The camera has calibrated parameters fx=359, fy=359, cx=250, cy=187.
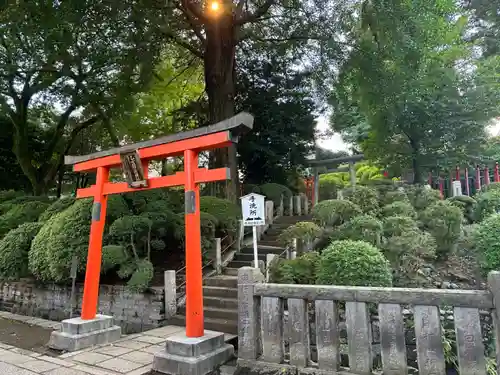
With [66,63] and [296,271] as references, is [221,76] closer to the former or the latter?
[66,63]

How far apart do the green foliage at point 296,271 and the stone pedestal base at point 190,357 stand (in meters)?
1.58

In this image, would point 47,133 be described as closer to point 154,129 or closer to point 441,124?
point 154,129

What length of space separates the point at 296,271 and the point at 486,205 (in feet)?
18.1

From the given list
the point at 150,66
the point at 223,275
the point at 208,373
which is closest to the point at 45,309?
the point at 223,275

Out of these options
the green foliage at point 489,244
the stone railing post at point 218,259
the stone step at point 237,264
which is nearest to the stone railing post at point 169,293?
the stone railing post at point 218,259

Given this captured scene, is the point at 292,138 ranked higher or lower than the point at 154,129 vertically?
lower

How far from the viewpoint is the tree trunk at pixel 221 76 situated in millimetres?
10680

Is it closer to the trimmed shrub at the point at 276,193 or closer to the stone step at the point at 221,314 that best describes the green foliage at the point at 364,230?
the stone step at the point at 221,314

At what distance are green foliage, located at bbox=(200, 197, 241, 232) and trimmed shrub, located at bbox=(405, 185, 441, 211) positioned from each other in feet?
14.9

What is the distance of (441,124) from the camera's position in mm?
10680

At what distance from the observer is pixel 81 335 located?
5.91 metres

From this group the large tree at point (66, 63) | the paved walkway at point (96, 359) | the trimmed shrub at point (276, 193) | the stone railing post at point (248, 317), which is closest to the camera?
the stone railing post at point (248, 317)

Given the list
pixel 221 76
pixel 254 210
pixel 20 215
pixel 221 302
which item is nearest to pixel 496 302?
pixel 254 210

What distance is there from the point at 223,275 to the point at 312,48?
882 cm
